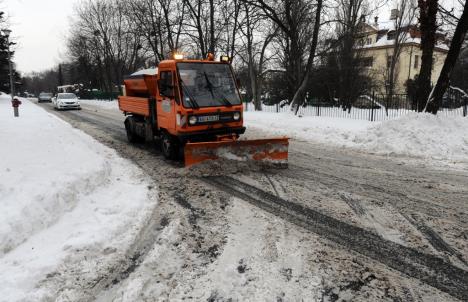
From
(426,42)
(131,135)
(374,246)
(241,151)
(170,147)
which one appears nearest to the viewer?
(374,246)

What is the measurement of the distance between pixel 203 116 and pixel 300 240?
468 centimetres

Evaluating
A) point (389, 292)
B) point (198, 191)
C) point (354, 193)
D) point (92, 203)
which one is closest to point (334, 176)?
point (354, 193)

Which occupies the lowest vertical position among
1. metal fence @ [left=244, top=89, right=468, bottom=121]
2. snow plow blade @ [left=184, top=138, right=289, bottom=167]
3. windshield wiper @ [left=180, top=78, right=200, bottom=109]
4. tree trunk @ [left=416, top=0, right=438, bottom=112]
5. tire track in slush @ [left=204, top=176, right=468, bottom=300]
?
tire track in slush @ [left=204, top=176, right=468, bottom=300]

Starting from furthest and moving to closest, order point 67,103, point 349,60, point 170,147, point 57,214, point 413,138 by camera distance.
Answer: point 67,103 → point 349,60 → point 413,138 → point 170,147 → point 57,214

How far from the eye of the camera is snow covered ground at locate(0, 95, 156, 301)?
12.2ft

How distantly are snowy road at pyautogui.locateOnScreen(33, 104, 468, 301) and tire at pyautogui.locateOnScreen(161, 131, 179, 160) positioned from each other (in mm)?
1462

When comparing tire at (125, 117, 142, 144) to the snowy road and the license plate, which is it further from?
the snowy road

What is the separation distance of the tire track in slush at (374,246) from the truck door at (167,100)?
3215 mm

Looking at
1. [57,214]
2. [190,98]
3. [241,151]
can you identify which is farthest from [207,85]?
[57,214]

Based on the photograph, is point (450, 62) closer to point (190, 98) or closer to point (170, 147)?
point (190, 98)

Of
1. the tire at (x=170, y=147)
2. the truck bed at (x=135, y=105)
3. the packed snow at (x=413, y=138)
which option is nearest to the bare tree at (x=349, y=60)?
→ the packed snow at (x=413, y=138)

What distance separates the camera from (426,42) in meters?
13.9

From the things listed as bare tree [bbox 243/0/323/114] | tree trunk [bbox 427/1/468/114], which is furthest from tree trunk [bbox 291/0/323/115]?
tree trunk [bbox 427/1/468/114]

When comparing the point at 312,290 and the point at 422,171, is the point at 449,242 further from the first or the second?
the point at 422,171
